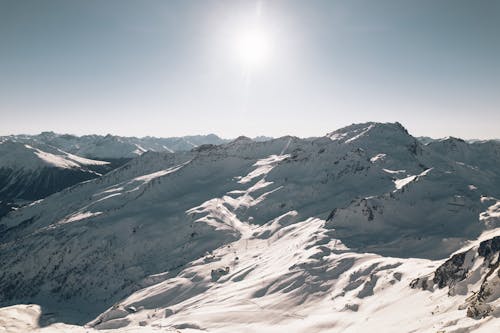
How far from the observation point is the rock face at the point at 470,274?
147 ft

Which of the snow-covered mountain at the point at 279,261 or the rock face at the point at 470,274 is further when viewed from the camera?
the snow-covered mountain at the point at 279,261

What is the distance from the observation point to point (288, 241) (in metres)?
136

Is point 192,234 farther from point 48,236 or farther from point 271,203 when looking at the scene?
point 48,236

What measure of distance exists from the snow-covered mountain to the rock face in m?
0.35

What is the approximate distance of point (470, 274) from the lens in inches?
2144

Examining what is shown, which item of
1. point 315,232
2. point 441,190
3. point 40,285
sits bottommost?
point 40,285

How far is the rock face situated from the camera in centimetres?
4494

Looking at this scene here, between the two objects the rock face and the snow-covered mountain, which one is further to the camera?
the snow-covered mountain

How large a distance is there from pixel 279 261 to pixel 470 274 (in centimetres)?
6543

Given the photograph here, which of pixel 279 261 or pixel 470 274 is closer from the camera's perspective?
pixel 470 274

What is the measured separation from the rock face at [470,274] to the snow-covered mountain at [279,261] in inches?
13.8

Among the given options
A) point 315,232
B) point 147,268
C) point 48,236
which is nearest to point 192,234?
point 147,268

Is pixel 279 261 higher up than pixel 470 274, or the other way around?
pixel 470 274

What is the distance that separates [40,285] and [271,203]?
4101 inches
